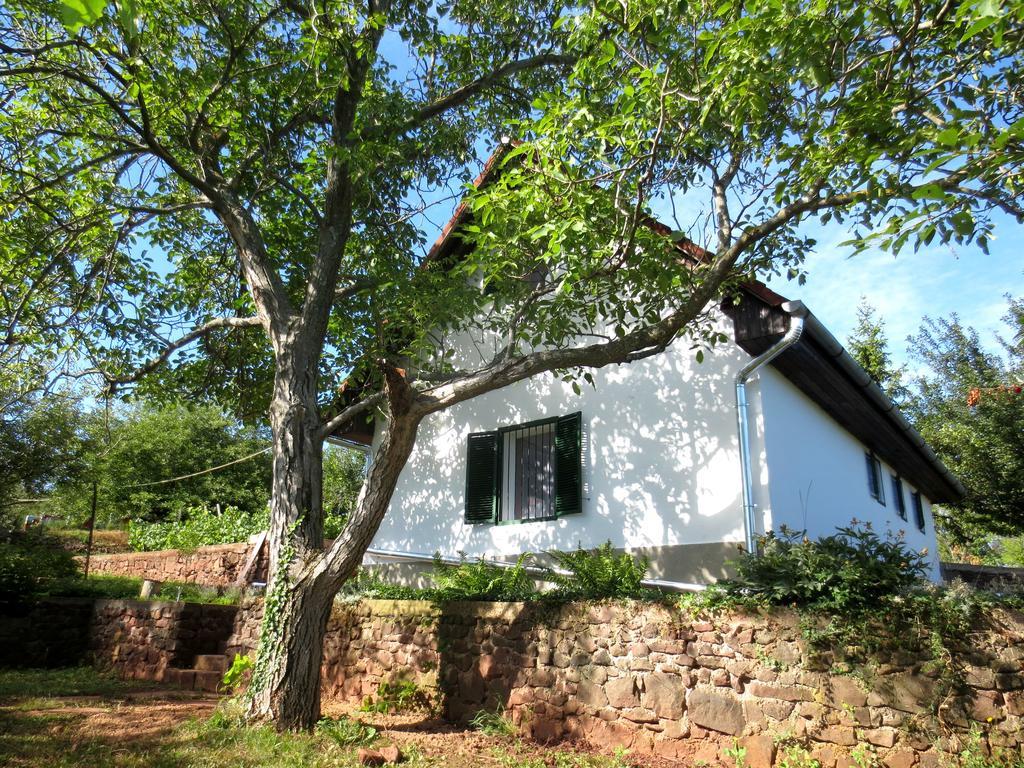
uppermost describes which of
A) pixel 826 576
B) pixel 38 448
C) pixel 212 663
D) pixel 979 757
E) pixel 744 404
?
pixel 38 448

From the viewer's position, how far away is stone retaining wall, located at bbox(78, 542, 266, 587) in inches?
632

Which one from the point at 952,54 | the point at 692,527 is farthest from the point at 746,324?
the point at 952,54

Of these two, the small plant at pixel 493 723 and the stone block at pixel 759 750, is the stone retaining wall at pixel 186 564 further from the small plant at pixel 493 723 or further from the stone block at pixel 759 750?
the stone block at pixel 759 750

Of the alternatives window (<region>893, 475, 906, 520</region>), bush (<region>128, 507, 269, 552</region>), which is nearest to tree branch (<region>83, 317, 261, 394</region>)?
bush (<region>128, 507, 269, 552</region>)

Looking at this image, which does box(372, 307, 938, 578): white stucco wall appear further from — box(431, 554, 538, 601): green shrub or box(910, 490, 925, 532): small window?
box(910, 490, 925, 532): small window

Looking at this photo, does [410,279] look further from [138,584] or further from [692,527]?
[138,584]

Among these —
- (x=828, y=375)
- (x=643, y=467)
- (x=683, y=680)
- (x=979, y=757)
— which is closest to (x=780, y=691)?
(x=683, y=680)

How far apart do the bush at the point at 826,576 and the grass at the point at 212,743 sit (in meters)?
1.82

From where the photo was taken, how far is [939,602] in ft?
16.0

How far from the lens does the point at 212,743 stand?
229 inches

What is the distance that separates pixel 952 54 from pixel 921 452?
787 cm

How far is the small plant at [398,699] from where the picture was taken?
7.45 meters

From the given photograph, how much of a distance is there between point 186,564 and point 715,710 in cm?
1507

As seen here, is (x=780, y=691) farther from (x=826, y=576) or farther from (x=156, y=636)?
(x=156, y=636)
